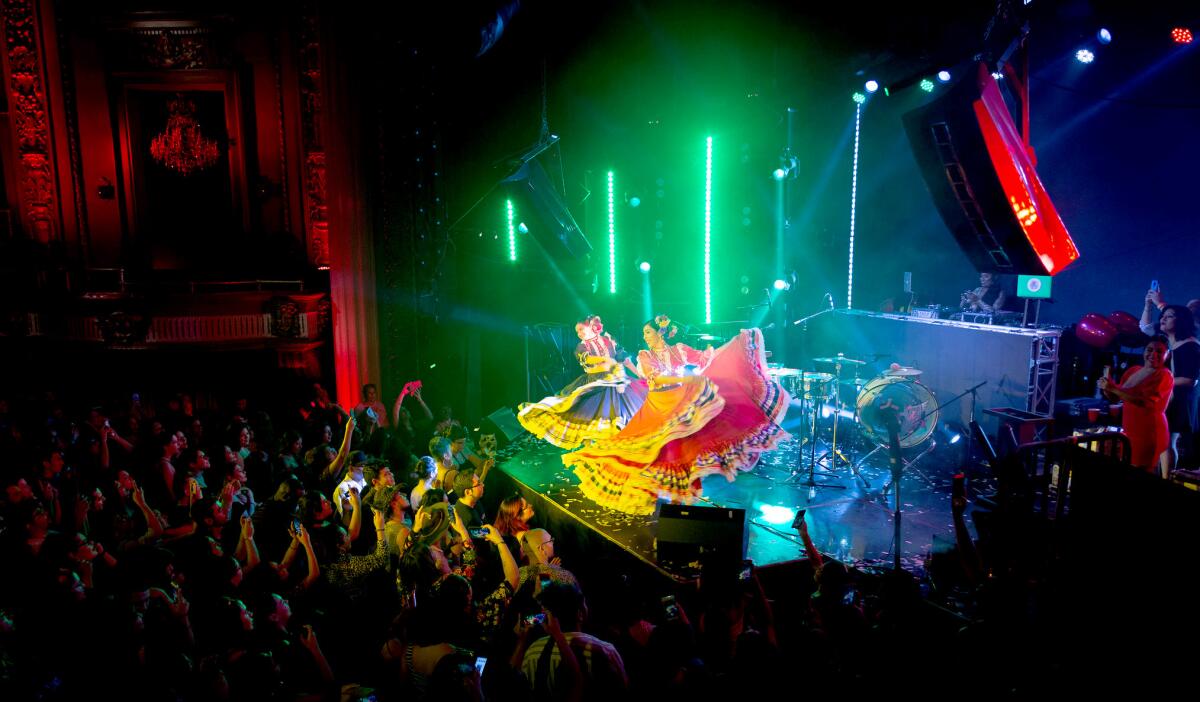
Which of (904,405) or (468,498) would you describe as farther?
(904,405)

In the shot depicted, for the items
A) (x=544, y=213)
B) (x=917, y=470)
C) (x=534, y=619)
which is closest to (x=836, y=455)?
(x=917, y=470)

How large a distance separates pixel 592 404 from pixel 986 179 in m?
4.02

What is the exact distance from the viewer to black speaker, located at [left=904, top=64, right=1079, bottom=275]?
224 inches

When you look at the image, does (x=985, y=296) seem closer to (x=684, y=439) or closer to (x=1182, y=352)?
(x=1182, y=352)

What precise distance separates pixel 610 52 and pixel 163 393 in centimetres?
735

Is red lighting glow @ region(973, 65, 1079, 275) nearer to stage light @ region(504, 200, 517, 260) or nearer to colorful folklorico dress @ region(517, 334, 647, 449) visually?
colorful folklorico dress @ region(517, 334, 647, 449)

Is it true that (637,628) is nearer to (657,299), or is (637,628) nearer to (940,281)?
(657,299)

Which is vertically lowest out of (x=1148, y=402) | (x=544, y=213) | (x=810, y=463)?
(x=810, y=463)

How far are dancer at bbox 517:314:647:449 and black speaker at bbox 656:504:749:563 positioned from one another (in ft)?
6.10

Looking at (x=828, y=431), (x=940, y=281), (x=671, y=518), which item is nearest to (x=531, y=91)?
(x=828, y=431)

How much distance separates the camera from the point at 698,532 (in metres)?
4.45

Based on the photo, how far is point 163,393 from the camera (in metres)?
8.00

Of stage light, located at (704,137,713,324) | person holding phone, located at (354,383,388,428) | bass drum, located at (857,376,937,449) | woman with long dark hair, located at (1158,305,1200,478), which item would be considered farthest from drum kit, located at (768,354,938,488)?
stage light, located at (704,137,713,324)

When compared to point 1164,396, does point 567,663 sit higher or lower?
lower
